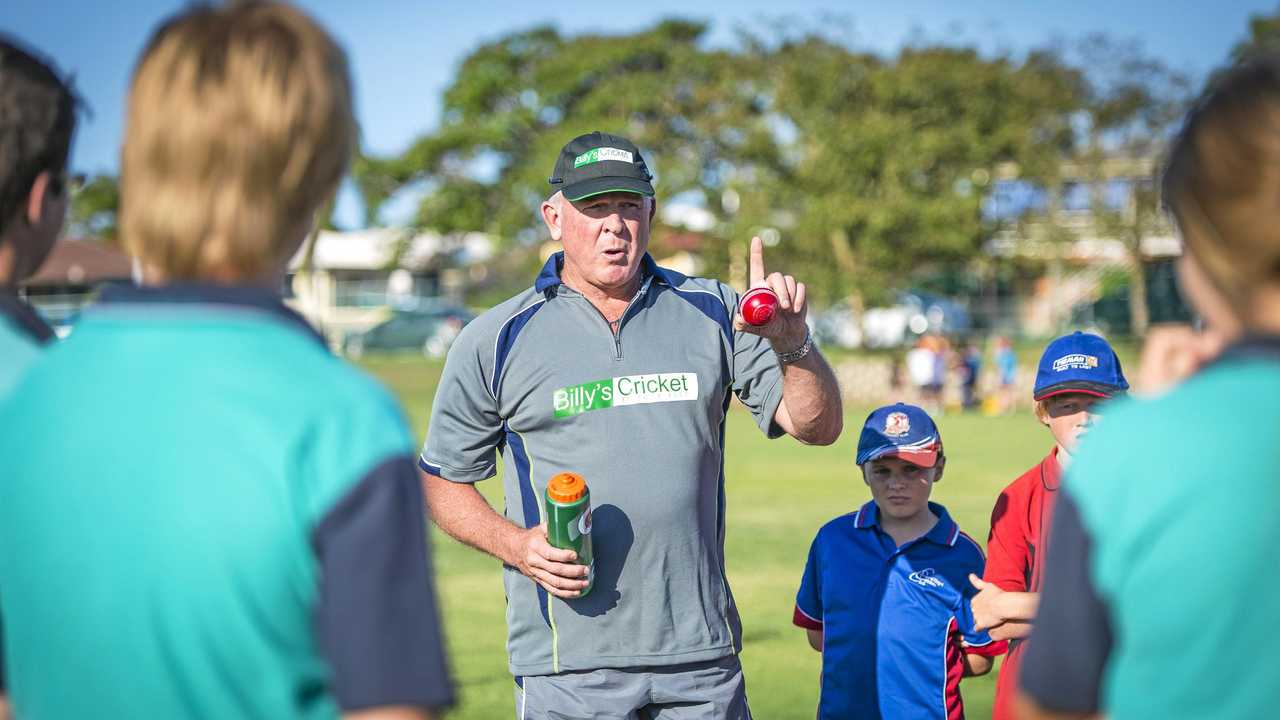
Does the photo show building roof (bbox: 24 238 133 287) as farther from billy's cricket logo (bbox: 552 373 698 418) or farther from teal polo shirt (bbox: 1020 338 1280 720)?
teal polo shirt (bbox: 1020 338 1280 720)

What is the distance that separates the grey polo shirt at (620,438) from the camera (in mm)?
4160

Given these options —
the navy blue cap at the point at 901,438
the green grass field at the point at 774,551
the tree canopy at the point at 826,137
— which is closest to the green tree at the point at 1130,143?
the tree canopy at the point at 826,137

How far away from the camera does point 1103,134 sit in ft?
163

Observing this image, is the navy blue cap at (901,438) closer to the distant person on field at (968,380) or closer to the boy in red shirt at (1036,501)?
the boy in red shirt at (1036,501)

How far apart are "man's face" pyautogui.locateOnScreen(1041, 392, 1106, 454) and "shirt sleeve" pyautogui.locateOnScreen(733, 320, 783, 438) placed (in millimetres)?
1032

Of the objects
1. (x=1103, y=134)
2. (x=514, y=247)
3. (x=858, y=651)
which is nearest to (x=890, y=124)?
(x=1103, y=134)

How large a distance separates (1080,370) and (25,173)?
3.54m

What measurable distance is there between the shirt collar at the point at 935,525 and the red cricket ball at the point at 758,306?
1310 millimetres

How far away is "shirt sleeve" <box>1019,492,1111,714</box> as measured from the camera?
1.77 metres

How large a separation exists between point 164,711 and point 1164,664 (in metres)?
1.40

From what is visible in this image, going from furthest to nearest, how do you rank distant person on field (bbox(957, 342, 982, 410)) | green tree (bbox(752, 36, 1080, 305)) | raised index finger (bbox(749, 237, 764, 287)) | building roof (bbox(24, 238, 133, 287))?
building roof (bbox(24, 238, 133, 287)) → green tree (bbox(752, 36, 1080, 305)) → distant person on field (bbox(957, 342, 982, 410)) → raised index finger (bbox(749, 237, 764, 287))

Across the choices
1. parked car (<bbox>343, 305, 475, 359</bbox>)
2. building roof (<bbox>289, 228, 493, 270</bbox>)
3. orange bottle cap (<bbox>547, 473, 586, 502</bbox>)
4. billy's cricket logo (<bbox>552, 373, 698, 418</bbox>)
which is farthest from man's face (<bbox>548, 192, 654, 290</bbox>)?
building roof (<bbox>289, 228, 493, 270</bbox>)

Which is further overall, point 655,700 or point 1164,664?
point 655,700

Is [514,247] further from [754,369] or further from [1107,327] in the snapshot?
[754,369]
